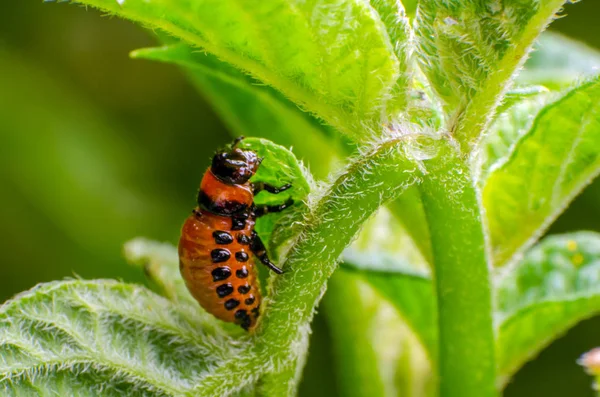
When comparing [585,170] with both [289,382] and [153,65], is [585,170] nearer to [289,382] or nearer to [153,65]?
[289,382]

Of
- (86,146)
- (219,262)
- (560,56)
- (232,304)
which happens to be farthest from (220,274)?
(86,146)

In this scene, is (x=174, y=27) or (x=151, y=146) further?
(x=151, y=146)

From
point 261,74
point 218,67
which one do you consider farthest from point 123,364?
point 218,67

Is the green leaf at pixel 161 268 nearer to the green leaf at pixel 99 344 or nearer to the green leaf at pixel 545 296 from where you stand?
the green leaf at pixel 99 344

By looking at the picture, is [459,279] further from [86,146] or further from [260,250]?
[86,146]

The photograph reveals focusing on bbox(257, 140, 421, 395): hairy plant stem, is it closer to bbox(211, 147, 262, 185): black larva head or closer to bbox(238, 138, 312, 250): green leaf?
bbox(238, 138, 312, 250): green leaf

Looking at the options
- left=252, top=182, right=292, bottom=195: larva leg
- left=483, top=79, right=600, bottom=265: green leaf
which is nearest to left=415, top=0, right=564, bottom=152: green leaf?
left=483, top=79, right=600, bottom=265: green leaf
